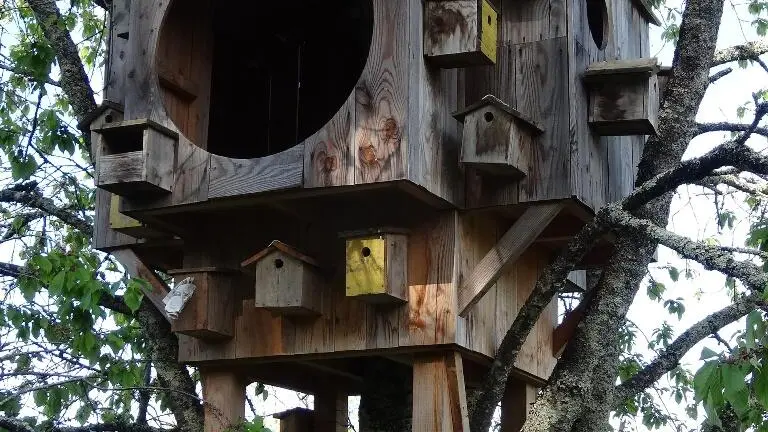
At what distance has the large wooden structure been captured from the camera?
4387 millimetres

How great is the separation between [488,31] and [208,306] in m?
1.48

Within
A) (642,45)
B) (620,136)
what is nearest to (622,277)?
(620,136)

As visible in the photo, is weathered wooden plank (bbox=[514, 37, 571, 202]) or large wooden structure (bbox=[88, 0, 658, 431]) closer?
large wooden structure (bbox=[88, 0, 658, 431])

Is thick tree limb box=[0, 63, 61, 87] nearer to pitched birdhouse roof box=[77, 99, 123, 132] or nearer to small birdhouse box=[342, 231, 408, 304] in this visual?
pitched birdhouse roof box=[77, 99, 123, 132]

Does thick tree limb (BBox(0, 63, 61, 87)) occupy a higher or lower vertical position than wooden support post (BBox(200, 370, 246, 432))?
higher

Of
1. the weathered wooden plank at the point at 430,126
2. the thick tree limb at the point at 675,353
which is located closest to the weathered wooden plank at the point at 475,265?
the weathered wooden plank at the point at 430,126

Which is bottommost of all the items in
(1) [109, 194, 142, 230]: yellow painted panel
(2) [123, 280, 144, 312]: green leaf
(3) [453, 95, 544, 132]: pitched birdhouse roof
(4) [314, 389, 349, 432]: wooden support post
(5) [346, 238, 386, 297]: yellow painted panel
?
(4) [314, 389, 349, 432]: wooden support post

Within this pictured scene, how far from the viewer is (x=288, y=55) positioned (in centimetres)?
595

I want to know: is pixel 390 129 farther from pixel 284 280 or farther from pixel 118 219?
pixel 118 219

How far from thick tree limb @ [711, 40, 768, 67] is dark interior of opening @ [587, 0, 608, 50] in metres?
0.54

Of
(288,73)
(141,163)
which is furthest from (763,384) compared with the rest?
(288,73)

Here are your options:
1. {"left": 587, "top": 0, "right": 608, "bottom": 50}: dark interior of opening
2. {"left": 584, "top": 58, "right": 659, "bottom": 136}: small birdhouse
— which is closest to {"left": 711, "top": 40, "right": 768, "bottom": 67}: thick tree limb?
{"left": 587, "top": 0, "right": 608, "bottom": 50}: dark interior of opening

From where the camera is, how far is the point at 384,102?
4.34m

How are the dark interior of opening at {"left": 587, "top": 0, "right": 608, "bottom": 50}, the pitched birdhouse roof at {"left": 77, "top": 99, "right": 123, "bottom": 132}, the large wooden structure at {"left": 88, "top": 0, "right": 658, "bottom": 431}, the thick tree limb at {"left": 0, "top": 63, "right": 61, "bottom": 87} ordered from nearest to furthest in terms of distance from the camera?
1. the large wooden structure at {"left": 88, "top": 0, "right": 658, "bottom": 431}
2. the pitched birdhouse roof at {"left": 77, "top": 99, "right": 123, "bottom": 132}
3. the dark interior of opening at {"left": 587, "top": 0, "right": 608, "bottom": 50}
4. the thick tree limb at {"left": 0, "top": 63, "right": 61, "bottom": 87}
